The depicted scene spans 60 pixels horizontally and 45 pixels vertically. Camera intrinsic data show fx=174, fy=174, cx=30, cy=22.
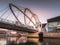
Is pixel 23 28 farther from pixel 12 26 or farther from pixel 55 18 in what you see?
pixel 55 18

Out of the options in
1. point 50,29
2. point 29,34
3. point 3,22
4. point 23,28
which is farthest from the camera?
point 29,34

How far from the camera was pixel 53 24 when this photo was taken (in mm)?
37875

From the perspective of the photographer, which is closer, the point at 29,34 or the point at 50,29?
the point at 50,29

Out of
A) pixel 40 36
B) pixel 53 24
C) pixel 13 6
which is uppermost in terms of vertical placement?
pixel 13 6

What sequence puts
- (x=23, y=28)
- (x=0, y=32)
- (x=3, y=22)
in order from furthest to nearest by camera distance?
(x=0, y=32)
(x=23, y=28)
(x=3, y=22)

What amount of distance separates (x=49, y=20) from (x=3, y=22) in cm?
1587

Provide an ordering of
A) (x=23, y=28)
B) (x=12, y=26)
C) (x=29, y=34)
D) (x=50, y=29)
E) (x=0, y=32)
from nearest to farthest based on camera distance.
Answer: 1. (x=12, y=26)
2. (x=23, y=28)
3. (x=50, y=29)
4. (x=29, y=34)
5. (x=0, y=32)

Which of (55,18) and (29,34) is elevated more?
(55,18)

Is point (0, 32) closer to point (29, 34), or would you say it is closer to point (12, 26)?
point (29, 34)

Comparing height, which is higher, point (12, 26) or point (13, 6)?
point (13, 6)

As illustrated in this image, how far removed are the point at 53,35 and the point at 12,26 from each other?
29.8 feet

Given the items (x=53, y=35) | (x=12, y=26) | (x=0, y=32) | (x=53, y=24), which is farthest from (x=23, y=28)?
(x=0, y=32)

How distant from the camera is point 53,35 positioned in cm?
3369

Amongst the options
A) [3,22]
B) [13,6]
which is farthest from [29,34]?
[3,22]
